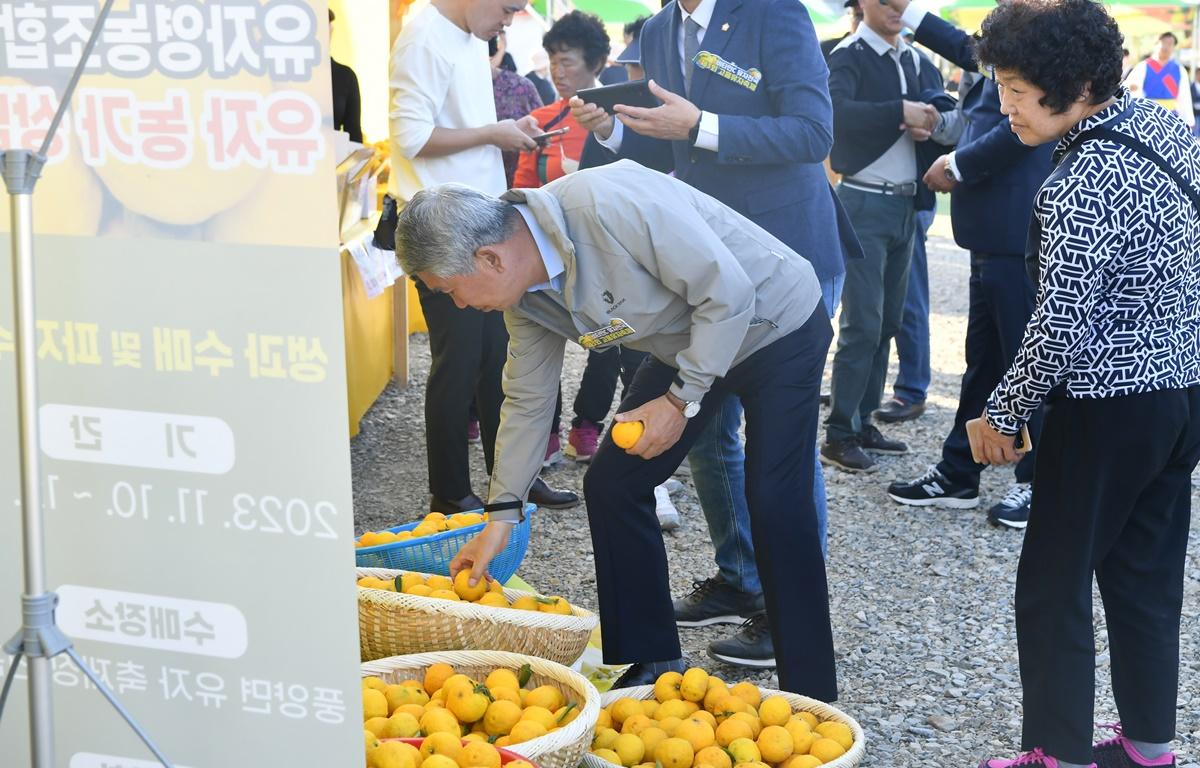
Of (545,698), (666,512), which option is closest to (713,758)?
(545,698)

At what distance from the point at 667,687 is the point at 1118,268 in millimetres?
1196

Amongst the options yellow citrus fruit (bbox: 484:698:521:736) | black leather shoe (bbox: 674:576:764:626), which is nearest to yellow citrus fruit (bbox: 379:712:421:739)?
yellow citrus fruit (bbox: 484:698:521:736)

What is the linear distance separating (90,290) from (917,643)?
2.48 meters

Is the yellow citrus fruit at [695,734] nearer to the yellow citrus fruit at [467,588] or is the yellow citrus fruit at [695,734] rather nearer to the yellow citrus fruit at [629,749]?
the yellow citrus fruit at [629,749]

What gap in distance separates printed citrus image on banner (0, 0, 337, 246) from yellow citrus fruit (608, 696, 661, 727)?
4.44 feet

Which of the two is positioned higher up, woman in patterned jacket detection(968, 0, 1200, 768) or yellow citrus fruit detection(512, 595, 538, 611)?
woman in patterned jacket detection(968, 0, 1200, 768)

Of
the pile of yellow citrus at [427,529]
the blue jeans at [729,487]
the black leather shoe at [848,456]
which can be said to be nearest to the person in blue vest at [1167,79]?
the black leather shoe at [848,456]

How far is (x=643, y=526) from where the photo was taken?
9.14 feet

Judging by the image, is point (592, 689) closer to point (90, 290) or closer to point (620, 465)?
point (620, 465)

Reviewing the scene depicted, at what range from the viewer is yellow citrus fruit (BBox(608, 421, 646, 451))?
103 inches

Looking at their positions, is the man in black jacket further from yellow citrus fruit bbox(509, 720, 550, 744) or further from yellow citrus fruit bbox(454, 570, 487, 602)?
yellow citrus fruit bbox(509, 720, 550, 744)

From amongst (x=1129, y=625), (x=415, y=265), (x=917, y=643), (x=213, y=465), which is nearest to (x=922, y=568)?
(x=917, y=643)

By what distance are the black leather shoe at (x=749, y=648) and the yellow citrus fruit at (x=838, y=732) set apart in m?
0.68

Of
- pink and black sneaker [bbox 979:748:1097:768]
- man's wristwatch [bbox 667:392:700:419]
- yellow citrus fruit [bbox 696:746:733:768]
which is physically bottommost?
pink and black sneaker [bbox 979:748:1097:768]
